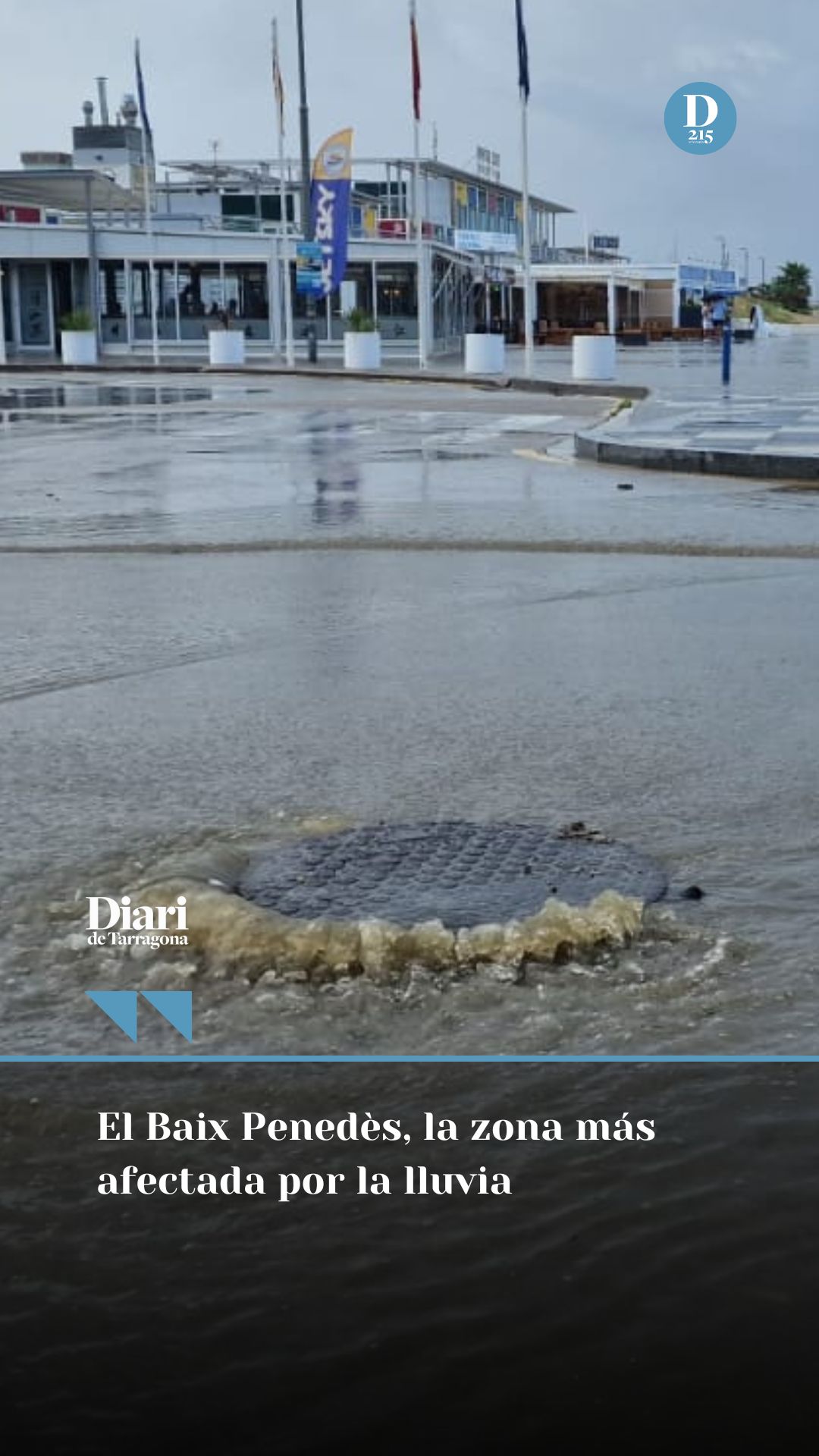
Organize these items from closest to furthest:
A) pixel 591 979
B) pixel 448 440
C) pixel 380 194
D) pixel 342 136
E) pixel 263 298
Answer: pixel 591 979 → pixel 448 440 → pixel 342 136 → pixel 263 298 → pixel 380 194

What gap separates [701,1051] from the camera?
3816 mm

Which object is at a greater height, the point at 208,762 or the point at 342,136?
the point at 342,136

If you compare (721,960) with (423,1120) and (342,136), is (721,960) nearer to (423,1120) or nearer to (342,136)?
(423,1120)

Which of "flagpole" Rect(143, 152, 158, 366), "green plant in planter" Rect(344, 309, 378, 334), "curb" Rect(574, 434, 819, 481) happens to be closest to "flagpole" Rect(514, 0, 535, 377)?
"green plant in planter" Rect(344, 309, 378, 334)

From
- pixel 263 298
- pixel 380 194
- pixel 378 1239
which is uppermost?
pixel 380 194

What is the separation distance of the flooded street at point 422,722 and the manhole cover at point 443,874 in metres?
0.15

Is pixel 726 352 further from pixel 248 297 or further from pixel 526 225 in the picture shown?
pixel 248 297

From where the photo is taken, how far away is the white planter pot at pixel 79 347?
162ft

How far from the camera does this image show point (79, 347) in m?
49.6

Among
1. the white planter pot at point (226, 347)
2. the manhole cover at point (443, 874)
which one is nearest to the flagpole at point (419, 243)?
the white planter pot at point (226, 347)

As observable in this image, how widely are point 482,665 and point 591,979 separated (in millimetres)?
3923

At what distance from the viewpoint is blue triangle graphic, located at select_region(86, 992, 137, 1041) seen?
13.0ft

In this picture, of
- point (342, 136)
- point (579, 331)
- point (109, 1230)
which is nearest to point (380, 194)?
point (579, 331)

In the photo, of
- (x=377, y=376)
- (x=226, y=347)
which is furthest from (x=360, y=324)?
(x=377, y=376)
